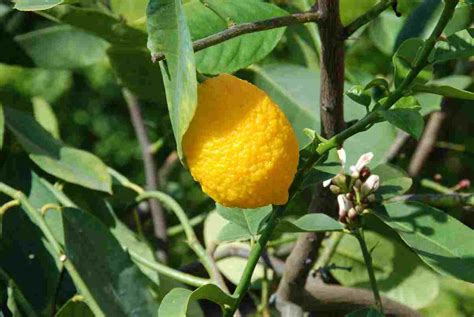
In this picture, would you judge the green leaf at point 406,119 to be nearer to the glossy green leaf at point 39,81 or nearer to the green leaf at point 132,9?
the green leaf at point 132,9

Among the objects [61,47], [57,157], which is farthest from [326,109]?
[61,47]

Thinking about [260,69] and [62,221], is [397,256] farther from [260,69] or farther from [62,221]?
[62,221]

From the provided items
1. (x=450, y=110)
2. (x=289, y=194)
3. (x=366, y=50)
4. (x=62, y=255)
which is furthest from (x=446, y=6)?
(x=366, y=50)

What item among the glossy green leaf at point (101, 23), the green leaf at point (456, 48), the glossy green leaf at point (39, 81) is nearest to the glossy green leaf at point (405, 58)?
the green leaf at point (456, 48)

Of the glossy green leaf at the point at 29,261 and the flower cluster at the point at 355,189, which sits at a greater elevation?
the flower cluster at the point at 355,189

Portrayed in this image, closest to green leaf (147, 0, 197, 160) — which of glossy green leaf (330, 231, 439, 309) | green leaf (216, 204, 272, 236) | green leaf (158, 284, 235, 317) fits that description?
green leaf (158, 284, 235, 317)

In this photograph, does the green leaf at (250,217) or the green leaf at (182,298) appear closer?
the green leaf at (182,298)

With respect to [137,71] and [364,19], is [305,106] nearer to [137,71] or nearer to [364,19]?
[137,71]
